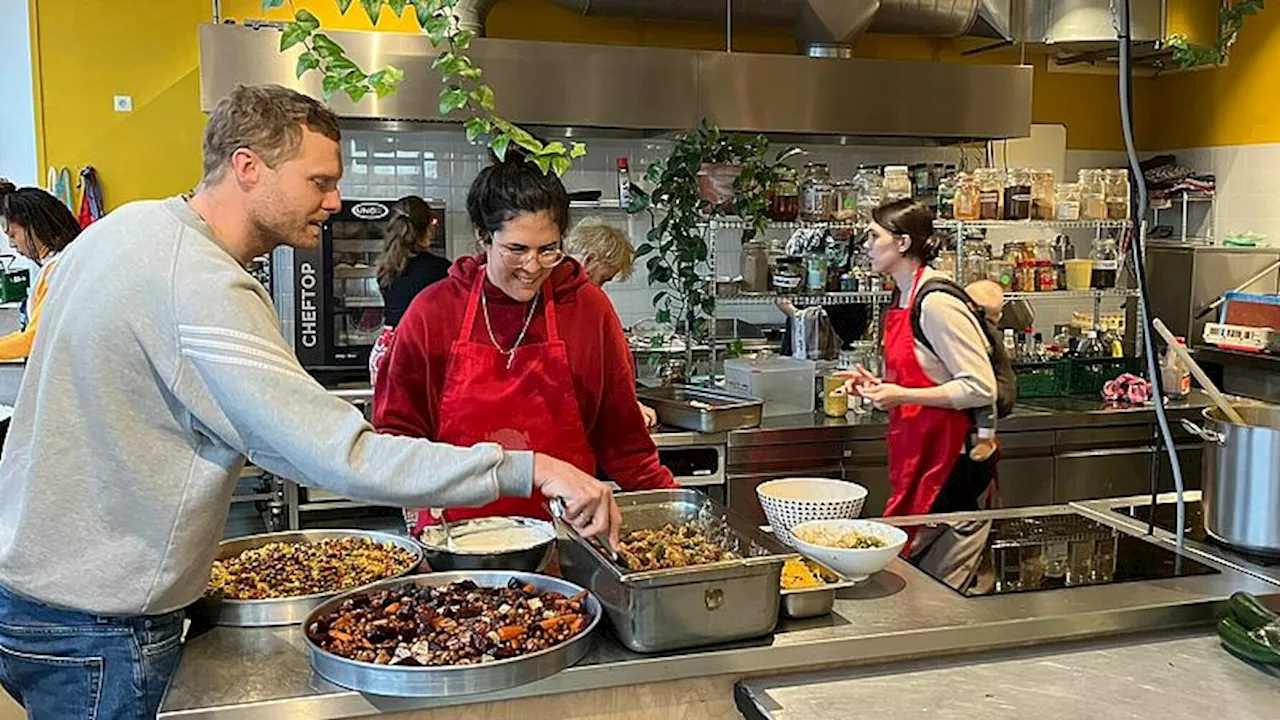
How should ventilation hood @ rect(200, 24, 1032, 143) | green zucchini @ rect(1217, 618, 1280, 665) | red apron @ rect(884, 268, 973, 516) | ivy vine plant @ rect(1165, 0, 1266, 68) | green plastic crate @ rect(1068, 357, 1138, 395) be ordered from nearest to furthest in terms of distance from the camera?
green zucchini @ rect(1217, 618, 1280, 665) → red apron @ rect(884, 268, 973, 516) → ventilation hood @ rect(200, 24, 1032, 143) → green plastic crate @ rect(1068, 357, 1138, 395) → ivy vine plant @ rect(1165, 0, 1266, 68)

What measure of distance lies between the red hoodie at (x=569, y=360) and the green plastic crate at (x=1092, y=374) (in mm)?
3162

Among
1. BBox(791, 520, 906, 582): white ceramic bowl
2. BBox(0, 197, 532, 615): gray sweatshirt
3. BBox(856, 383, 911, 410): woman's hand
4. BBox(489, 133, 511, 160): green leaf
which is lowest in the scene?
BBox(791, 520, 906, 582): white ceramic bowl

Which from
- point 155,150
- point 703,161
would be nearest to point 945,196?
point 703,161

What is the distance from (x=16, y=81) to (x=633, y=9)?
107 inches

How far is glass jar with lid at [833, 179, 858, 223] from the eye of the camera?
5102mm

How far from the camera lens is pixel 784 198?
500cm

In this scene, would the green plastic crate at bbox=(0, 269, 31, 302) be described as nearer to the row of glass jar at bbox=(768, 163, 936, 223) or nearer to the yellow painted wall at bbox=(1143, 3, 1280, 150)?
the row of glass jar at bbox=(768, 163, 936, 223)

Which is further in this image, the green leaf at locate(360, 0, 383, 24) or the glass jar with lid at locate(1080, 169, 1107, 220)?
the glass jar with lid at locate(1080, 169, 1107, 220)

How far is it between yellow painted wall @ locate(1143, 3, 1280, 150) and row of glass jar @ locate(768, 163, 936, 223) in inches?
86.6

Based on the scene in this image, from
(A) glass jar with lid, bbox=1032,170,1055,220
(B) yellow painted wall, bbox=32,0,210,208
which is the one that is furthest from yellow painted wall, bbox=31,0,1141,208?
(A) glass jar with lid, bbox=1032,170,1055,220

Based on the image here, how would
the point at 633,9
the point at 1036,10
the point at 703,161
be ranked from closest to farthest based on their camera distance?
the point at 703,161
the point at 633,9
the point at 1036,10

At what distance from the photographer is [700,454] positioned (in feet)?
14.5

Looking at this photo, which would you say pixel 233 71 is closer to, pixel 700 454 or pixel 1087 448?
pixel 700 454

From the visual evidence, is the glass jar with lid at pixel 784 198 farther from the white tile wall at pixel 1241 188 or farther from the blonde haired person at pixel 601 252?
the white tile wall at pixel 1241 188
